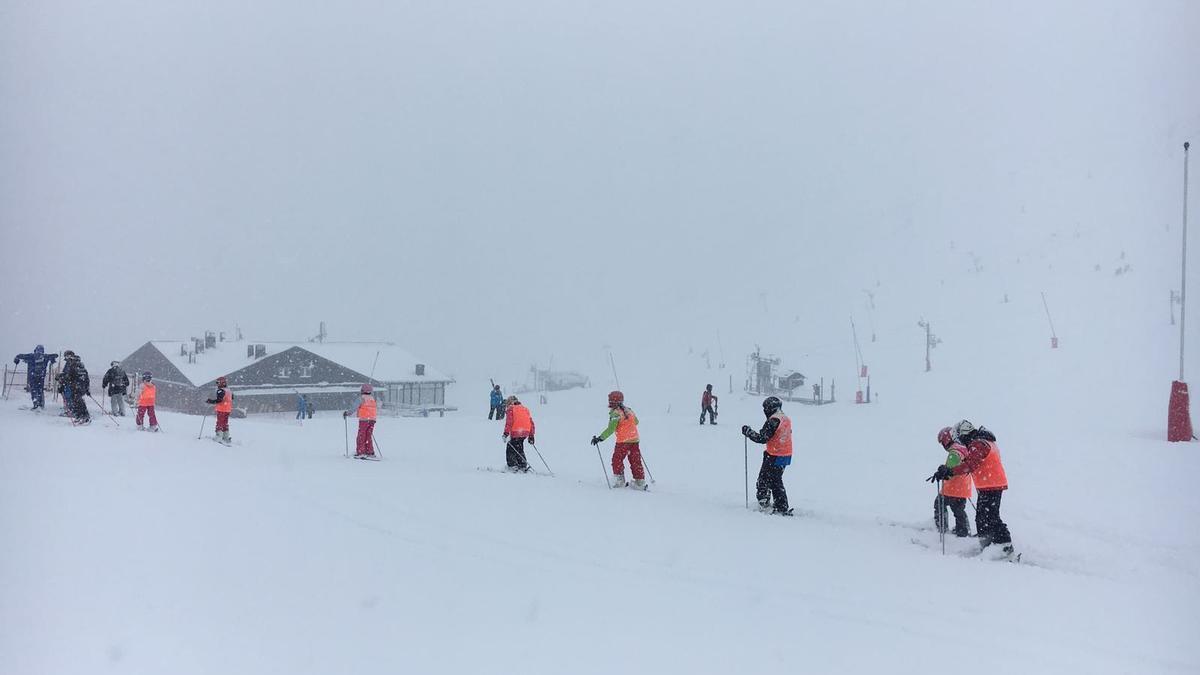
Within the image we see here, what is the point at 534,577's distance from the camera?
6.55m

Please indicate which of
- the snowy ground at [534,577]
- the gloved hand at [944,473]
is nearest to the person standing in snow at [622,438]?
the snowy ground at [534,577]

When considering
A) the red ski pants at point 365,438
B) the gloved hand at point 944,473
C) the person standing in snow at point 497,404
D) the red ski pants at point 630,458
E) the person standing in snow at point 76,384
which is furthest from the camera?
the person standing in snow at point 497,404

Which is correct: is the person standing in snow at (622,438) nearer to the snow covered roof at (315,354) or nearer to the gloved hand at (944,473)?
the gloved hand at (944,473)

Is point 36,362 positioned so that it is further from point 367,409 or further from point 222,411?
point 367,409

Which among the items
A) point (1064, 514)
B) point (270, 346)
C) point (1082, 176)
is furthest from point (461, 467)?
point (1082, 176)

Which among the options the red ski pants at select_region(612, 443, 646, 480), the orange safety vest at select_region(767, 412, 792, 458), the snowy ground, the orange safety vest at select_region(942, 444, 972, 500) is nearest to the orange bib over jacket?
the snowy ground

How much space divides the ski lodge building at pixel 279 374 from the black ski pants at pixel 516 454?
3085 cm

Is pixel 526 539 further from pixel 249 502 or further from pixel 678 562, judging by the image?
pixel 249 502

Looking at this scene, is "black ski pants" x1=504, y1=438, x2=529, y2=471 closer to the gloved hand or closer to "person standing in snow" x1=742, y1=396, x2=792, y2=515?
"person standing in snow" x1=742, y1=396, x2=792, y2=515

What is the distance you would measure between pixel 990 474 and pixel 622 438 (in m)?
5.40

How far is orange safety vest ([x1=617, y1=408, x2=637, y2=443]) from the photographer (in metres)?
12.2

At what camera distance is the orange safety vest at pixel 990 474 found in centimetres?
879

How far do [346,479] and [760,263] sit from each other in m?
74.1

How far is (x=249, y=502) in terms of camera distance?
29.6ft
